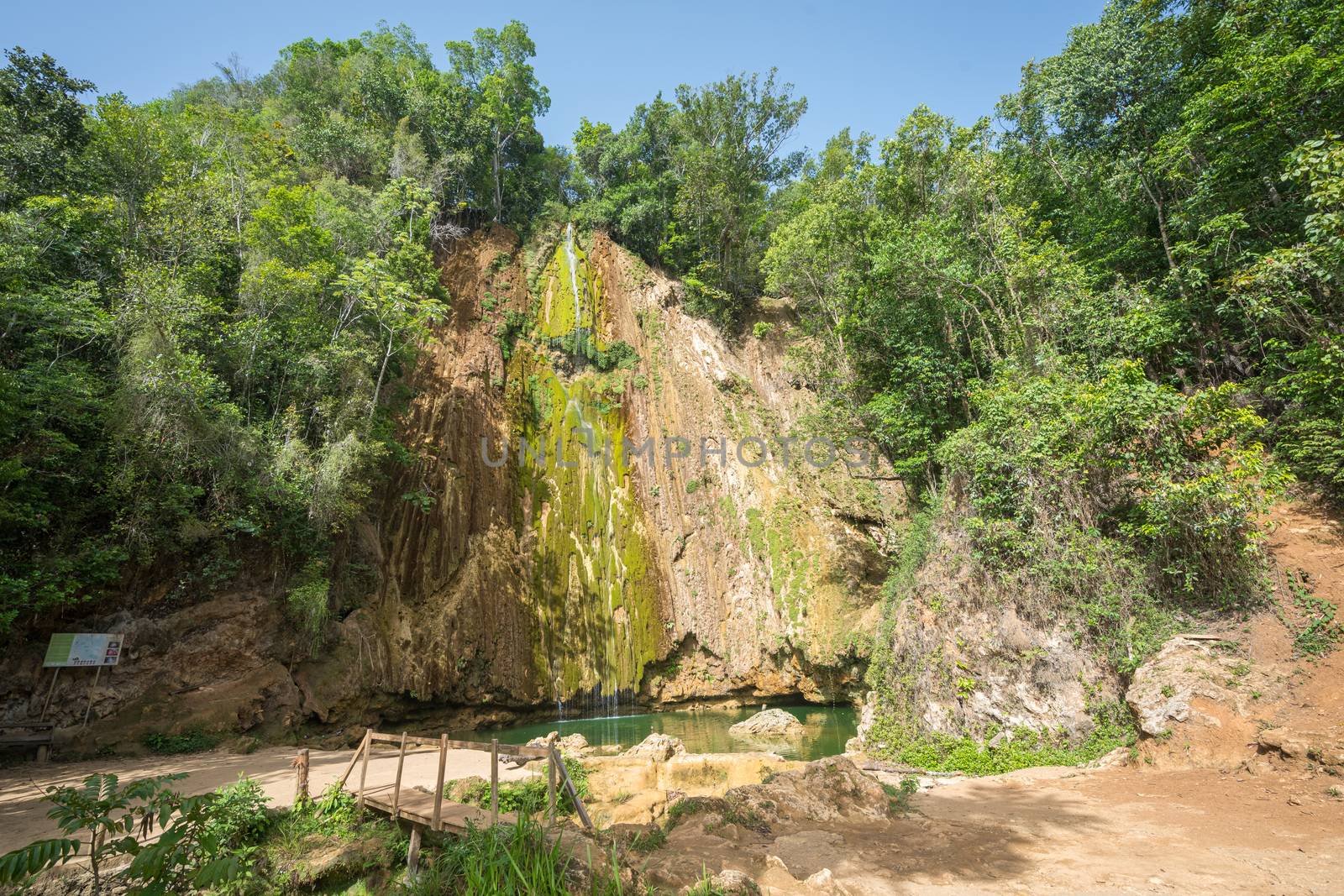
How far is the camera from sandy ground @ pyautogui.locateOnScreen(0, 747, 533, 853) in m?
7.14

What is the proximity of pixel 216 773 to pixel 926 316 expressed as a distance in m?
19.7

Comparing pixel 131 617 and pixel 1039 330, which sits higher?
pixel 1039 330

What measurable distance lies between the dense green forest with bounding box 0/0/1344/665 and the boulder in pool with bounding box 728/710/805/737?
695 cm

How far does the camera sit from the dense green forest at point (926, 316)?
10289mm

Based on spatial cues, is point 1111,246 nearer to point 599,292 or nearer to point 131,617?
point 599,292

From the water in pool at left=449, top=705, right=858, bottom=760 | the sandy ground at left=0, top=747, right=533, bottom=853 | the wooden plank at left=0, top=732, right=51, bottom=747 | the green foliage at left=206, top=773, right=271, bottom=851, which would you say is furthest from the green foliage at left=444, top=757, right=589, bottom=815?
the wooden plank at left=0, top=732, right=51, bottom=747

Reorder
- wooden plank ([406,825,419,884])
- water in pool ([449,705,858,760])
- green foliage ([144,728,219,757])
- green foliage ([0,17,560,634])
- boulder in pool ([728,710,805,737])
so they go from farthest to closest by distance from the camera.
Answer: boulder in pool ([728,710,805,737]), water in pool ([449,705,858,760]), green foliage ([0,17,560,634]), green foliage ([144,728,219,757]), wooden plank ([406,825,419,884])

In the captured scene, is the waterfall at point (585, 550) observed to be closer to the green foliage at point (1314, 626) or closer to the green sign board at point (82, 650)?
the green sign board at point (82, 650)

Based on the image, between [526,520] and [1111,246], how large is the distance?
2028 cm

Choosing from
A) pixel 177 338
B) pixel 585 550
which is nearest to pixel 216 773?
pixel 177 338

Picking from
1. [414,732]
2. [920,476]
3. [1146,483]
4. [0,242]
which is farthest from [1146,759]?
[0,242]

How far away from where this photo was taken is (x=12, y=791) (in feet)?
26.3

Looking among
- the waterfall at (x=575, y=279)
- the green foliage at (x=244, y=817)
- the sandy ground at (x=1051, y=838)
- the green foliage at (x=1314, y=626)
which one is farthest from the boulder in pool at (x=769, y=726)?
the waterfall at (x=575, y=279)

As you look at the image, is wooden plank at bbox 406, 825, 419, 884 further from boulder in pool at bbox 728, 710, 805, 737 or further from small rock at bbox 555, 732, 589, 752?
boulder in pool at bbox 728, 710, 805, 737
